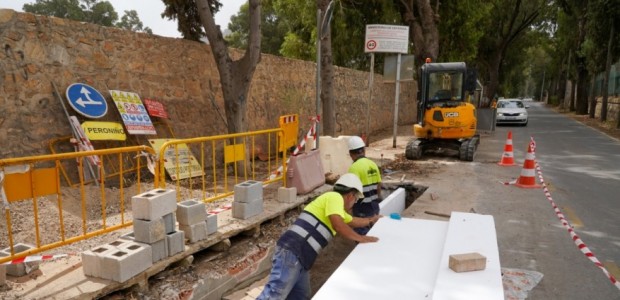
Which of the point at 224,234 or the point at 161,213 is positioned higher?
the point at 161,213

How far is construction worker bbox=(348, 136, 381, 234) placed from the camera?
5.33 m

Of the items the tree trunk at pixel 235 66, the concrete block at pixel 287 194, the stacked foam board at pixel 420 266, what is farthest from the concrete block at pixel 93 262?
the tree trunk at pixel 235 66

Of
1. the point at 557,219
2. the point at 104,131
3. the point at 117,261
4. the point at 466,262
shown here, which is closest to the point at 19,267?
the point at 117,261

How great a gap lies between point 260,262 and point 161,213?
67.6 inches

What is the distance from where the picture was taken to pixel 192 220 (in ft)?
15.4

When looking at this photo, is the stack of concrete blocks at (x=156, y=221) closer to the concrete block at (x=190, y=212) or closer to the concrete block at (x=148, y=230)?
the concrete block at (x=148, y=230)

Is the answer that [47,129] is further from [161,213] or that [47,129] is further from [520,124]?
[520,124]

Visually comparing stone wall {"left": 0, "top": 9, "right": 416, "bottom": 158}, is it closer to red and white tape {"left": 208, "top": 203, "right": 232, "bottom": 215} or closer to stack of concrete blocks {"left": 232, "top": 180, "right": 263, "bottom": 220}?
red and white tape {"left": 208, "top": 203, "right": 232, "bottom": 215}

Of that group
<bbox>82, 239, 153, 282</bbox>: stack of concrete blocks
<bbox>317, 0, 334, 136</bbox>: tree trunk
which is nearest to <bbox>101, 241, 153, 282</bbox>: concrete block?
<bbox>82, 239, 153, 282</bbox>: stack of concrete blocks

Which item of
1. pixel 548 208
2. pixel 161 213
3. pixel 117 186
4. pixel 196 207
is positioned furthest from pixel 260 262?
pixel 548 208

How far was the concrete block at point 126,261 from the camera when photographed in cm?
374

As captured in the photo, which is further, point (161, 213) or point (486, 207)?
point (486, 207)

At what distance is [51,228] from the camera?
16.4 feet

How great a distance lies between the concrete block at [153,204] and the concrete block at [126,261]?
30cm
